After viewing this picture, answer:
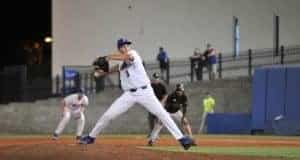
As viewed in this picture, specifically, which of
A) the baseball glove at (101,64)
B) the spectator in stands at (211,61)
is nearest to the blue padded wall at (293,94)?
the spectator in stands at (211,61)

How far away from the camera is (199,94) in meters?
36.9

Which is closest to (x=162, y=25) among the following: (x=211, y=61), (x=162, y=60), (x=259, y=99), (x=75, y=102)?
(x=162, y=60)

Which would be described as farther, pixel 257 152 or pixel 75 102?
pixel 75 102

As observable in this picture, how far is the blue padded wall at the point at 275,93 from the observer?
32.2 meters

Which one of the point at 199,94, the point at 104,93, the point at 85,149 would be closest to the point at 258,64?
the point at 199,94

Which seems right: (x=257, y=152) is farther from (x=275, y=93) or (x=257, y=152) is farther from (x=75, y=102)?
(x=275, y=93)

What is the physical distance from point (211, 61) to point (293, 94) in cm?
740

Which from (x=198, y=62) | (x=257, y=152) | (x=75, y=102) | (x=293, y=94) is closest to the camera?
(x=257, y=152)

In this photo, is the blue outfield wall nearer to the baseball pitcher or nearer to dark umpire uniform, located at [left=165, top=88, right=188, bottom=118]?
dark umpire uniform, located at [left=165, top=88, right=188, bottom=118]

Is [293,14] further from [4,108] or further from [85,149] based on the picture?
[85,149]

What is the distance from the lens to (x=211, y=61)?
1531 inches

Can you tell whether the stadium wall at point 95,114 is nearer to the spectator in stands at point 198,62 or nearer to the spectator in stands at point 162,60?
the spectator in stands at point 198,62

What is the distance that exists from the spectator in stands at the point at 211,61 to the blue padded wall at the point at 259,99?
18.4 ft

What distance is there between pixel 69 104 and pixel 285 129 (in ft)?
31.1
